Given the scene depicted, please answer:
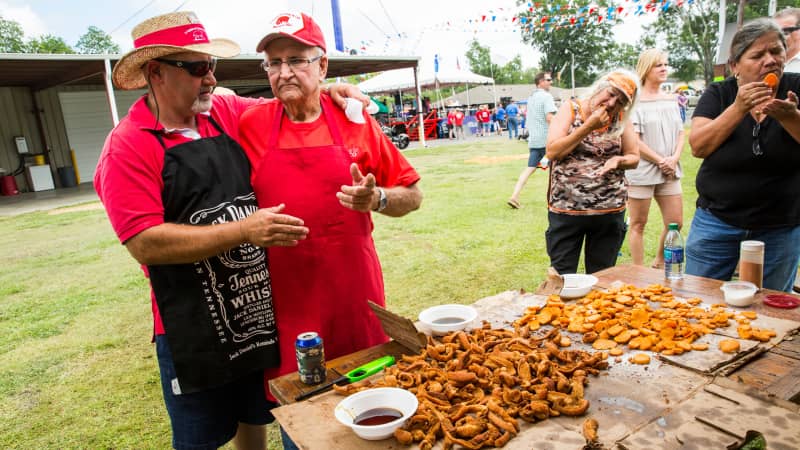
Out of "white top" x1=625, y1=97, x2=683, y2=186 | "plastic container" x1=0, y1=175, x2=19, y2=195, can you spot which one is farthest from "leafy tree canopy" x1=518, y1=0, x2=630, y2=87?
"white top" x1=625, y1=97, x2=683, y2=186

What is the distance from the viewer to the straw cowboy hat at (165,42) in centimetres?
185

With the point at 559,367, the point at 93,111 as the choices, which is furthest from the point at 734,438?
the point at 93,111

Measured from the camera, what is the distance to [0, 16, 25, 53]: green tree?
47438 mm

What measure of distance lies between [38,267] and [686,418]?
781 centimetres

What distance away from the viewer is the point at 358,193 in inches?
73.2

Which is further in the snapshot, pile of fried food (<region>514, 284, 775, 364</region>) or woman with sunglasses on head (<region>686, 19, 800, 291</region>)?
woman with sunglasses on head (<region>686, 19, 800, 291</region>)

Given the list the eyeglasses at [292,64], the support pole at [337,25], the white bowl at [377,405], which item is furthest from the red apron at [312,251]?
the support pole at [337,25]

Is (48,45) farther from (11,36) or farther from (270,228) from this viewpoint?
(270,228)

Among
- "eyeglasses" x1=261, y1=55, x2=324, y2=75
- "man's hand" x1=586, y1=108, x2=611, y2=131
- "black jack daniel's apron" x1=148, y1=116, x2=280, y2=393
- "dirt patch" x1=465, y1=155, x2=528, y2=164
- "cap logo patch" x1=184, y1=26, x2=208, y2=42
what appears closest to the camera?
"black jack daniel's apron" x1=148, y1=116, x2=280, y2=393

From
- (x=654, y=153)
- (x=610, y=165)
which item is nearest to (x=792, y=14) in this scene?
(x=654, y=153)

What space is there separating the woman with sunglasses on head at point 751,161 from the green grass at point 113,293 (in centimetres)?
225

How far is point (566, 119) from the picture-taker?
3.25 m

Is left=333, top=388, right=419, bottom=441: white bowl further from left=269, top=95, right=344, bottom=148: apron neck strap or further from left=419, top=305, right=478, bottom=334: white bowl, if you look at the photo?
left=269, top=95, right=344, bottom=148: apron neck strap

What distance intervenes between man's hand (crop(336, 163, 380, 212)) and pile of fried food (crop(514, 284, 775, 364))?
0.81 meters
